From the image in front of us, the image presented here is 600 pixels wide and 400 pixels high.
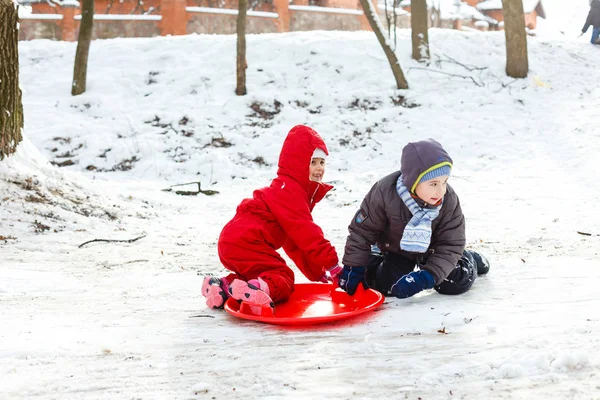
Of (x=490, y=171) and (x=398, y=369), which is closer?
(x=398, y=369)

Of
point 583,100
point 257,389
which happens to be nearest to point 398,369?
point 257,389

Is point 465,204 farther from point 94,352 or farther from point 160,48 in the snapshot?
point 160,48

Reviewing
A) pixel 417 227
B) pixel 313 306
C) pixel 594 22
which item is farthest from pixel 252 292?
pixel 594 22

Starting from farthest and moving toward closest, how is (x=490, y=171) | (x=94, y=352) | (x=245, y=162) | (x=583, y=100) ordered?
(x=583, y=100) → (x=245, y=162) → (x=490, y=171) → (x=94, y=352)

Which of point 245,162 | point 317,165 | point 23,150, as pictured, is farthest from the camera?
point 245,162

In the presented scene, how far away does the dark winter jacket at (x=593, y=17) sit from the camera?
14.6 metres

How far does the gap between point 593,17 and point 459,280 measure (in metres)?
13.3

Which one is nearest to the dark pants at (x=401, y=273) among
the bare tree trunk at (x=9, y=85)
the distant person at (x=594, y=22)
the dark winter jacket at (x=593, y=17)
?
the bare tree trunk at (x=9, y=85)

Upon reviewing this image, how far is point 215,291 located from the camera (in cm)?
347

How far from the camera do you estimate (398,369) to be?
2400mm

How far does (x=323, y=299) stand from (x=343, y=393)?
1462 millimetres

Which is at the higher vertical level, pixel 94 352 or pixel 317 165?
pixel 317 165

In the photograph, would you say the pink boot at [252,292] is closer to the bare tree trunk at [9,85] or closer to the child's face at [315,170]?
the child's face at [315,170]

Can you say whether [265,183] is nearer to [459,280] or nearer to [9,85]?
[9,85]
